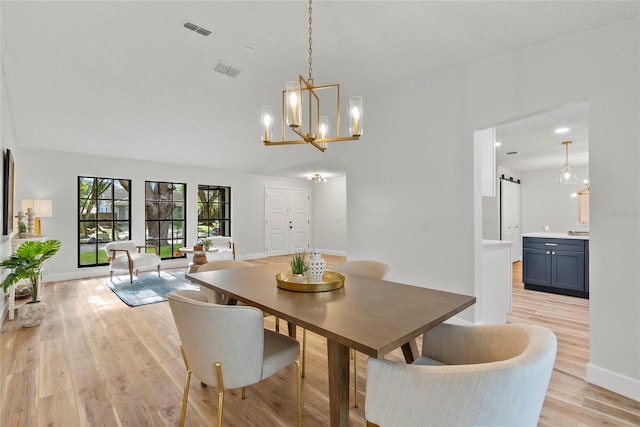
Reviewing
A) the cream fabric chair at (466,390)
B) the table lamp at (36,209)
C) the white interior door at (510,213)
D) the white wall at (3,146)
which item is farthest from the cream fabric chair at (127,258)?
the white interior door at (510,213)

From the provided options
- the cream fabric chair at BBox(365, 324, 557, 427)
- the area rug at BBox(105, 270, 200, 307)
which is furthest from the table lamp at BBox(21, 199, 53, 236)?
the cream fabric chair at BBox(365, 324, 557, 427)

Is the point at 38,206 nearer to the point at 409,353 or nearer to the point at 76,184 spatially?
the point at 76,184

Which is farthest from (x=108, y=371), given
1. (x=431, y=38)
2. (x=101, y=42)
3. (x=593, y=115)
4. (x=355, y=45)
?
(x=593, y=115)

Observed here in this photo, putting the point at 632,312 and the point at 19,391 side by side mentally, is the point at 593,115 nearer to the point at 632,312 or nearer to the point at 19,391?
the point at 632,312

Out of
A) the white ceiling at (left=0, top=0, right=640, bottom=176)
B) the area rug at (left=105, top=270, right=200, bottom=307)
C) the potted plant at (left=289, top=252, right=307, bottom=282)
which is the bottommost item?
Result: the area rug at (left=105, top=270, right=200, bottom=307)

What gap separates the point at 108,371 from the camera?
2383mm

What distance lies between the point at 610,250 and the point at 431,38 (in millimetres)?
2079

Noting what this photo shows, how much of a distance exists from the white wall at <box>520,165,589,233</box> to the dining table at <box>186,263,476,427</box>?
7430 mm

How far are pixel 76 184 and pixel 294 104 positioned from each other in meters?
5.66

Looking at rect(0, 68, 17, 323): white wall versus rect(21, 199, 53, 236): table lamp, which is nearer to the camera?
rect(0, 68, 17, 323): white wall

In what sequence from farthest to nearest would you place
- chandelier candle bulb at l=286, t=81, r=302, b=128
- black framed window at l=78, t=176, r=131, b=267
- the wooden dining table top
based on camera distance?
1. black framed window at l=78, t=176, r=131, b=267
2. chandelier candle bulb at l=286, t=81, r=302, b=128
3. the wooden dining table top

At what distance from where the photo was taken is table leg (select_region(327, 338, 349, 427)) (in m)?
1.32

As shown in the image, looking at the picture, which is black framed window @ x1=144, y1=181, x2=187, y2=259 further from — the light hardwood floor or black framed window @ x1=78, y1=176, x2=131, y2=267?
the light hardwood floor

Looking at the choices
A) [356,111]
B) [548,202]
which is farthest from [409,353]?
[548,202]
